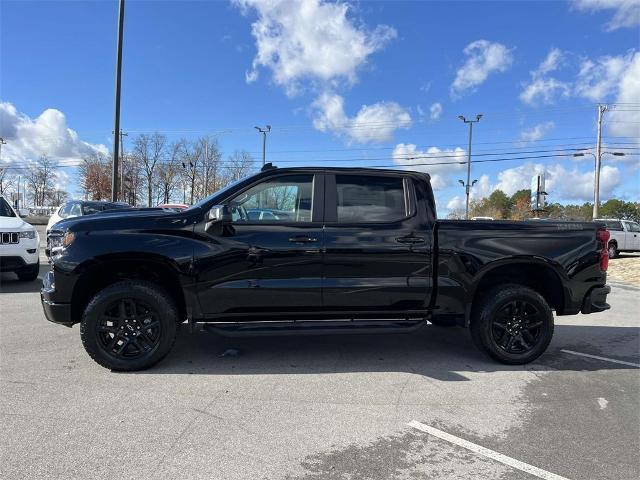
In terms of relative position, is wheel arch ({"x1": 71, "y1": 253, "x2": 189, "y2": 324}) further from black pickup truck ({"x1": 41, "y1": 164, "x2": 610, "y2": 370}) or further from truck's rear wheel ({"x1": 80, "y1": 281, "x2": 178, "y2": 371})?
truck's rear wheel ({"x1": 80, "y1": 281, "x2": 178, "y2": 371})

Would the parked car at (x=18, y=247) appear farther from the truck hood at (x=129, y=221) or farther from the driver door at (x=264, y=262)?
the driver door at (x=264, y=262)

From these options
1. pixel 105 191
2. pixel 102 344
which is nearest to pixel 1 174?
pixel 105 191

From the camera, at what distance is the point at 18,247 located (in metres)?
8.55

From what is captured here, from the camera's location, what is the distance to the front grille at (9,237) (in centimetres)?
836

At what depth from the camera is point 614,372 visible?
16.1ft

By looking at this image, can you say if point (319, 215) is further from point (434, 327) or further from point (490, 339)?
point (434, 327)

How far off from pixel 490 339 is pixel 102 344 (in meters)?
3.78

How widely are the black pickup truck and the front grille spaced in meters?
4.48

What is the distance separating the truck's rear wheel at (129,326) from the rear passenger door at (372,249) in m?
1.52

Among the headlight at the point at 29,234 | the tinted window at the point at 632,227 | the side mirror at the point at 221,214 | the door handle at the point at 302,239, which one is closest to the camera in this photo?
the side mirror at the point at 221,214

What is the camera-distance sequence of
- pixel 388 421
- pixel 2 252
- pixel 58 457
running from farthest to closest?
pixel 2 252, pixel 388 421, pixel 58 457

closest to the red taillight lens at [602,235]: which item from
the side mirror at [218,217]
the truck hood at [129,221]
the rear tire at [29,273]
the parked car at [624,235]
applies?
the side mirror at [218,217]

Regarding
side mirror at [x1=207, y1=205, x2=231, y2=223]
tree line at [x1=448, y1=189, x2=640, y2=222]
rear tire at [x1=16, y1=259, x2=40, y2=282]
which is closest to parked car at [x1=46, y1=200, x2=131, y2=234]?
rear tire at [x1=16, y1=259, x2=40, y2=282]

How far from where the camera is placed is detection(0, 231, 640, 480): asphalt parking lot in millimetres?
2947
